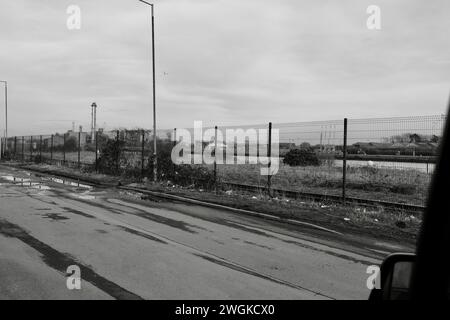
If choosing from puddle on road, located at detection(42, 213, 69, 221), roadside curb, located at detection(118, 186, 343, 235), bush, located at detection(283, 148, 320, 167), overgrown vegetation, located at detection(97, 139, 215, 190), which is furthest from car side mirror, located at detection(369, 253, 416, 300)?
bush, located at detection(283, 148, 320, 167)

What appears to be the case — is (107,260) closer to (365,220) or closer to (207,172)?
(365,220)

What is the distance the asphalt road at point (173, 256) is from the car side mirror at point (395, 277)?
3101 mm

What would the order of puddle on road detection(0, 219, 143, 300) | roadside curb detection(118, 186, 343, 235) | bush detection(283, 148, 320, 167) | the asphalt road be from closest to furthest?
puddle on road detection(0, 219, 143, 300) < the asphalt road < roadside curb detection(118, 186, 343, 235) < bush detection(283, 148, 320, 167)

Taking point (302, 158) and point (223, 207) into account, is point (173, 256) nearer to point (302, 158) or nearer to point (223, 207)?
point (223, 207)

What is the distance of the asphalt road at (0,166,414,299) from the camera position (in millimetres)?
5137

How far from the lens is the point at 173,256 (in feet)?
22.0

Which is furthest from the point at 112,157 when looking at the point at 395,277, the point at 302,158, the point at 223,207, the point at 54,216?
the point at 395,277

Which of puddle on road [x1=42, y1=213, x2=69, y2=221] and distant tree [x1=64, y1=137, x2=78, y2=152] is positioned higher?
distant tree [x1=64, y1=137, x2=78, y2=152]

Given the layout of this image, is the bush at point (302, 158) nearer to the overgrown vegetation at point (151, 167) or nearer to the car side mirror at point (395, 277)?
the overgrown vegetation at point (151, 167)

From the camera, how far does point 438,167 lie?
1.22 meters

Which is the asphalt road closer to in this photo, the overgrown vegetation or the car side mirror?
the car side mirror

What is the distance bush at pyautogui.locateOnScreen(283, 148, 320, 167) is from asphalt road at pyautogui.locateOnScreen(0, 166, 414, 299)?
71.8 ft
